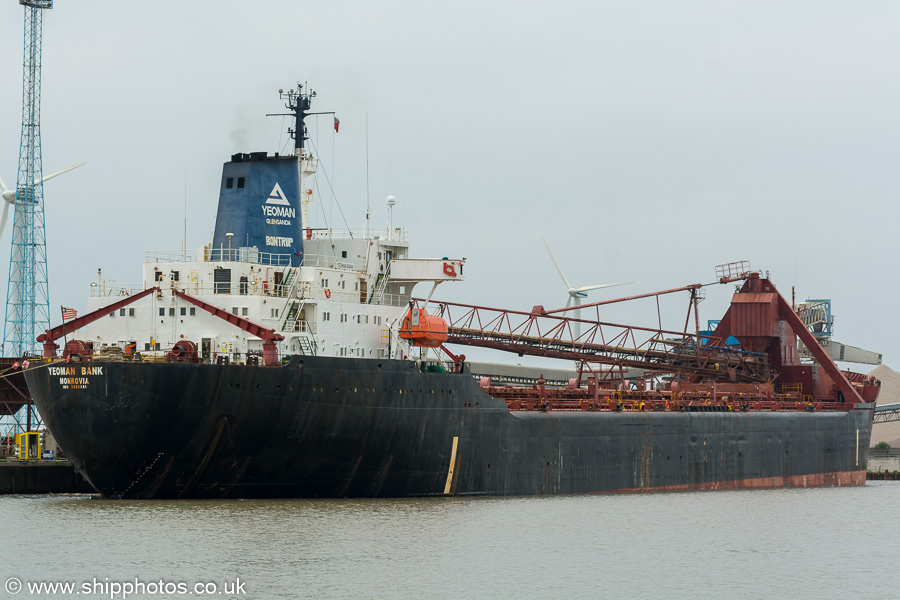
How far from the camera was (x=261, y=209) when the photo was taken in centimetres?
3778

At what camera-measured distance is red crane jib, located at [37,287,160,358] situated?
115 ft

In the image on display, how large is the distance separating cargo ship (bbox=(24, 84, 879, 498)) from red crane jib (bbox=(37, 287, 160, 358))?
0.06 meters

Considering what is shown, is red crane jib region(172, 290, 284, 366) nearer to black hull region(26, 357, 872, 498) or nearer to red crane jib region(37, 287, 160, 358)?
black hull region(26, 357, 872, 498)

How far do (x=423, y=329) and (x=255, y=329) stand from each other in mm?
5783

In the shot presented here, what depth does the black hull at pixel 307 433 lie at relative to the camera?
32.7 m

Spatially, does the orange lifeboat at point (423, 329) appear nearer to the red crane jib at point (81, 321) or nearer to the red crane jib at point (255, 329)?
the red crane jib at point (255, 329)

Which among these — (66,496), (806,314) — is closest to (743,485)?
(806,314)

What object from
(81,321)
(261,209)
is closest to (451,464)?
(261,209)

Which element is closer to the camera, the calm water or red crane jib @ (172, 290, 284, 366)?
the calm water

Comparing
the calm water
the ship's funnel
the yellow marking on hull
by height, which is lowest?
the calm water

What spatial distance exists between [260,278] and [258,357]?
11.3 feet

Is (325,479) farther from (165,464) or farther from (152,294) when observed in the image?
(152,294)

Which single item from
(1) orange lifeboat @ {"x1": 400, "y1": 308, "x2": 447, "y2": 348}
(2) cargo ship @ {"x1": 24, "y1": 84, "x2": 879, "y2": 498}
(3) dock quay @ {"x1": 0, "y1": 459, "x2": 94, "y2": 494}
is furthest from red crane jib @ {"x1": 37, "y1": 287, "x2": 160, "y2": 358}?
(1) orange lifeboat @ {"x1": 400, "y1": 308, "x2": 447, "y2": 348}

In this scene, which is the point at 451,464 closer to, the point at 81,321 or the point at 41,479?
the point at 81,321
